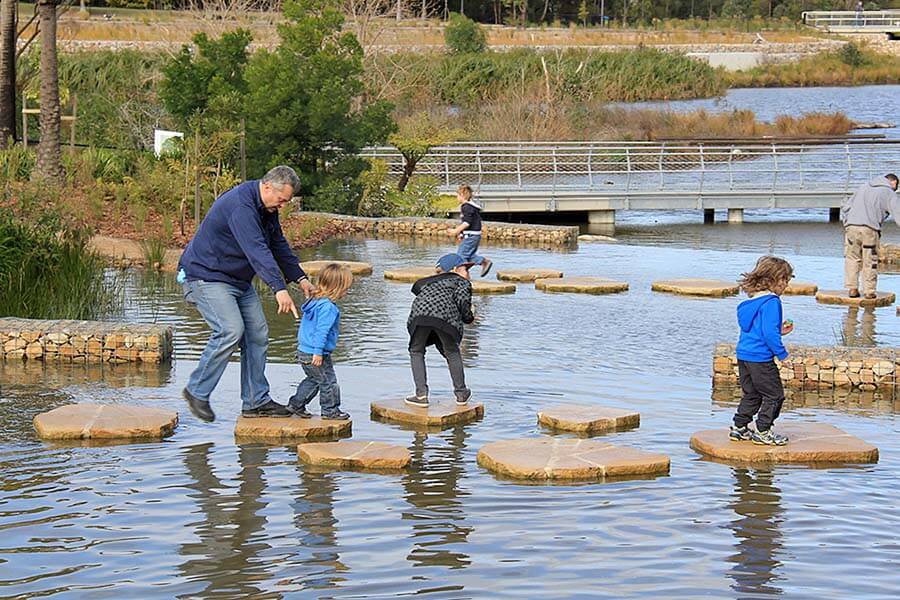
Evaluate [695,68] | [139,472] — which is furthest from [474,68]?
[139,472]

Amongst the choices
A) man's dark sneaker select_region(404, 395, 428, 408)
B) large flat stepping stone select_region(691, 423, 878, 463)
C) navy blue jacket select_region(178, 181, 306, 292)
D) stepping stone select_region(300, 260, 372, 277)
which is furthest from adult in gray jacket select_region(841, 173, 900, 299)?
navy blue jacket select_region(178, 181, 306, 292)

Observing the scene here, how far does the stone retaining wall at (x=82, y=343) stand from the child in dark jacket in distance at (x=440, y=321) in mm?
2647

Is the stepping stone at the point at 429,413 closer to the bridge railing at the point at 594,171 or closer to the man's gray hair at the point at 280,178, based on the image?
the man's gray hair at the point at 280,178

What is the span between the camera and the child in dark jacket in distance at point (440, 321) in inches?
372

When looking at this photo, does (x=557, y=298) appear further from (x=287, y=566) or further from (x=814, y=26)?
(x=814, y=26)

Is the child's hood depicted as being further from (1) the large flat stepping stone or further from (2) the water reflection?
(2) the water reflection

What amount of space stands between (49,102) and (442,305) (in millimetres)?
15423

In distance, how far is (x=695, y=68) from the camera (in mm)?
63531

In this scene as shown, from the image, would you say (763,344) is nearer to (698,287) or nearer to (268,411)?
(268,411)

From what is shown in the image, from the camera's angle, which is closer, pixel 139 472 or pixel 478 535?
pixel 478 535

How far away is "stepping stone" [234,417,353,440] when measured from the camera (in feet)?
28.7

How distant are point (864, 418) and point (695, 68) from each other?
182 ft

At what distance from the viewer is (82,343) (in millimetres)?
11250

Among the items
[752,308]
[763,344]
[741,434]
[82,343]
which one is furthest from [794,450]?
[82,343]
